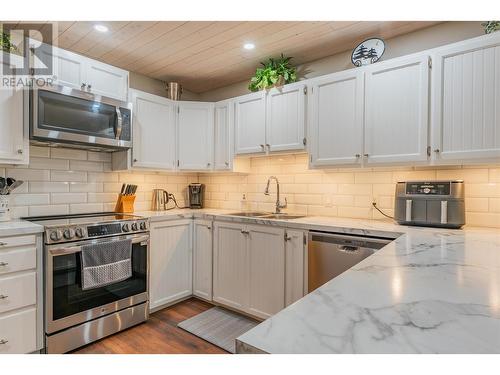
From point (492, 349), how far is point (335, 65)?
8.92 feet

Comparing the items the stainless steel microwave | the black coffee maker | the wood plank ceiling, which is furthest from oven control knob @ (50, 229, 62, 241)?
the black coffee maker

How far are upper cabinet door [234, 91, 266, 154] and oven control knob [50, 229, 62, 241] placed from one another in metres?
1.75

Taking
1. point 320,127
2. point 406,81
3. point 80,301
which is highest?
point 406,81

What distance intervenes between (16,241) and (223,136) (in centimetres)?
204

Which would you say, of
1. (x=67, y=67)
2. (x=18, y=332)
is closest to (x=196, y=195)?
(x=67, y=67)

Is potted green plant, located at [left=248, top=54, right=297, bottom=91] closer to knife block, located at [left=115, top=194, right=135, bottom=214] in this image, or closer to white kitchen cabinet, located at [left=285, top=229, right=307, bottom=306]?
white kitchen cabinet, located at [left=285, top=229, right=307, bottom=306]

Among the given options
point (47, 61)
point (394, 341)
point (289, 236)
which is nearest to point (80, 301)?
point (289, 236)

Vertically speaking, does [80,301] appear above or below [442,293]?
below

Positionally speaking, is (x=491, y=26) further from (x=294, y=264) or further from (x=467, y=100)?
(x=294, y=264)

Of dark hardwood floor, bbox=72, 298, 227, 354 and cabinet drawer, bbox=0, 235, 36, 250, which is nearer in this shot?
cabinet drawer, bbox=0, 235, 36, 250

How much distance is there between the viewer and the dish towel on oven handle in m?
2.21

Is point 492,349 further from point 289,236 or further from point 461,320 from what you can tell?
point 289,236
